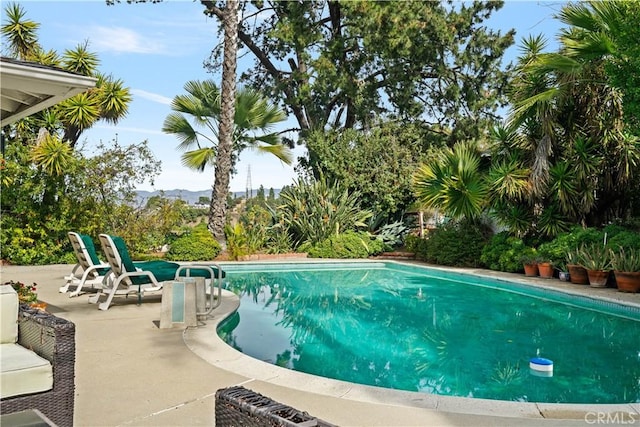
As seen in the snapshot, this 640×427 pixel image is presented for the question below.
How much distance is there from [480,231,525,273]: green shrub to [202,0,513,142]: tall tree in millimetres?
6239

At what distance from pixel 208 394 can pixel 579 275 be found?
8.68 metres

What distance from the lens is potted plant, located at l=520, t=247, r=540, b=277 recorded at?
11.2 m

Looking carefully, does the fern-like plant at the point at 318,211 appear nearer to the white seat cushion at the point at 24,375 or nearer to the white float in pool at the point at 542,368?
the white float in pool at the point at 542,368

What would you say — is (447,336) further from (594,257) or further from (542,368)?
(594,257)

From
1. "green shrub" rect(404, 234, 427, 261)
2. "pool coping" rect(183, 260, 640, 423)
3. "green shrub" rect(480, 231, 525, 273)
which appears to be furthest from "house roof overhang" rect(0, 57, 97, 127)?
"green shrub" rect(404, 234, 427, 261)

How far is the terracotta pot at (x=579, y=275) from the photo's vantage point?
10008 millimetres

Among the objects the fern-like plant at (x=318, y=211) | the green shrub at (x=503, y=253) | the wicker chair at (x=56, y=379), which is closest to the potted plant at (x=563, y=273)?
the green shrub at (x=503, y=253)

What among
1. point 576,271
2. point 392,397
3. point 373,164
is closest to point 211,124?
point 373,164

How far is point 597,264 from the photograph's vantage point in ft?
31.6

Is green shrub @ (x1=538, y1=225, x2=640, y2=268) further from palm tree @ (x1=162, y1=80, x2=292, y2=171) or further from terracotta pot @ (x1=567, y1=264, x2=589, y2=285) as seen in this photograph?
palm tree @ (x1=162, y1=80, x2=292, y2=171)

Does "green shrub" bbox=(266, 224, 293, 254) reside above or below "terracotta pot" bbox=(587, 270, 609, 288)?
above

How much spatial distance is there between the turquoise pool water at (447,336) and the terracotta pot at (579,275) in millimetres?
1012

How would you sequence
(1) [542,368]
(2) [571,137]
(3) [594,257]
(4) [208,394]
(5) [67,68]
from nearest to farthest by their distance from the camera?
1. (4) [208,394]
2. (1) [542,368]
3. (3) [594,257]
4. (2) [571,137]
5. (5) [67,68]

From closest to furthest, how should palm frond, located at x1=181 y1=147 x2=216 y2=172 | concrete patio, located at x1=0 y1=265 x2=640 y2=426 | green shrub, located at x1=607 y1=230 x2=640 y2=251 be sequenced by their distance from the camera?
concrete patio, located at x1=0 y1=265 x2=640 y2=426 < green shrub, located at x1=607 y1=230 x2=640 y2=251 < palm frond, located at x1=181 y1=147 x2=216 y2=172
